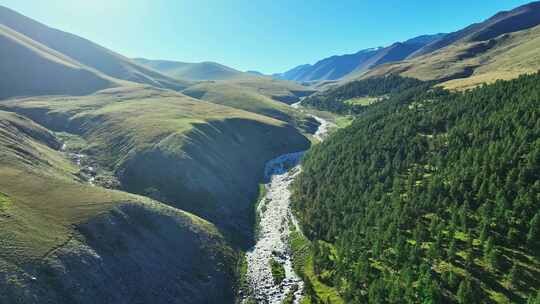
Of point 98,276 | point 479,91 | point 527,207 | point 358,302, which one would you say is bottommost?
point 358,302

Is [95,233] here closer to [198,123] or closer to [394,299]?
[394,299]

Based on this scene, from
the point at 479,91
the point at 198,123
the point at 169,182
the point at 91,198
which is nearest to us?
the point at 91,198

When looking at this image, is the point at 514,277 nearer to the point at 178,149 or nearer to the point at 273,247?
the point at 273,247

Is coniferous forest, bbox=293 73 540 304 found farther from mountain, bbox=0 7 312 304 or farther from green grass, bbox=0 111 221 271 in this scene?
green grass, bbox=0 111 221 271

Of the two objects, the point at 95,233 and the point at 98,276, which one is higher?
the point at 95,233

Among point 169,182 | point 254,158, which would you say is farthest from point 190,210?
point 254,158

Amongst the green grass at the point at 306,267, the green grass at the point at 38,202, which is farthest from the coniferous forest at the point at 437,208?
the green grass at the point at 38,202

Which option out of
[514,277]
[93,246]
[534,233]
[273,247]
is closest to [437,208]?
[534,233]
